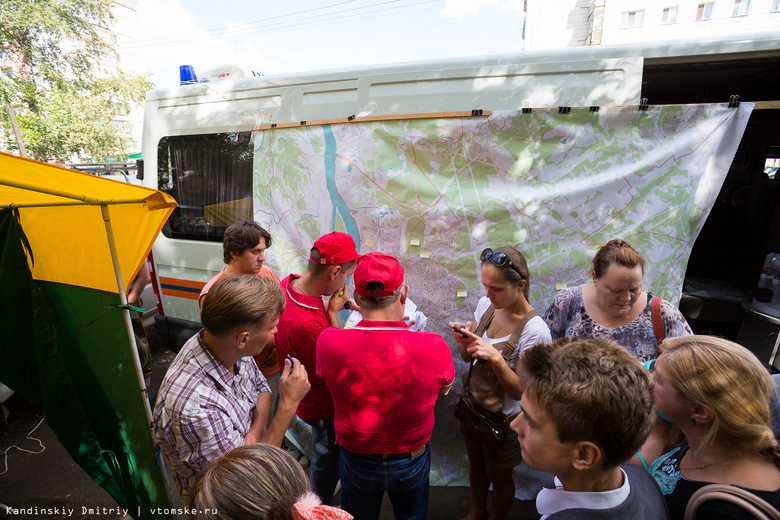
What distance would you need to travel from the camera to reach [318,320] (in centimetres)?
204

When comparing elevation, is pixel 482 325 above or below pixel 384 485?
above

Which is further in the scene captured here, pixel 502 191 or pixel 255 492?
pixel 502 191

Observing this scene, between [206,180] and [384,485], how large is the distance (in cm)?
Result: 334

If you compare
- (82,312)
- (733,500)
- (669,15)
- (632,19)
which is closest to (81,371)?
(82,312)

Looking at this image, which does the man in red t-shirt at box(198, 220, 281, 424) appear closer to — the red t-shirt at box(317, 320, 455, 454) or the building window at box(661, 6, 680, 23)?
the red t-shirt at box(317, 320, 455, 454)

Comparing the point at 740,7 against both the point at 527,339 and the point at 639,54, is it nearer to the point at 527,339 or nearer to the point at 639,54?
the point at 639,54

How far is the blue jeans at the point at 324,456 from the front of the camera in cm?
221

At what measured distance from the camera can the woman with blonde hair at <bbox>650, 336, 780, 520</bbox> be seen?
1.06 metres

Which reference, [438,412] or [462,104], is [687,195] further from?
[438,412]

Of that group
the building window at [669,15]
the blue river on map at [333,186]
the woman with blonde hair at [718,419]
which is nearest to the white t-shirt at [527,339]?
the woman with blonde hair at [718,419]

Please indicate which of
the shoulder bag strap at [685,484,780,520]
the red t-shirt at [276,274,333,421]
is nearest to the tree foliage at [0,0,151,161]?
the red t-shirt at [276,274,333,421]

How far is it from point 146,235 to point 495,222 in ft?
6.86

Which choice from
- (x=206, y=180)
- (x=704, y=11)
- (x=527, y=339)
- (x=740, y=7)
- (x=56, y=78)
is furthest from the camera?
(x=704, y=11)

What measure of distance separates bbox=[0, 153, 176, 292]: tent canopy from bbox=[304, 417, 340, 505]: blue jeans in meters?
1.35
